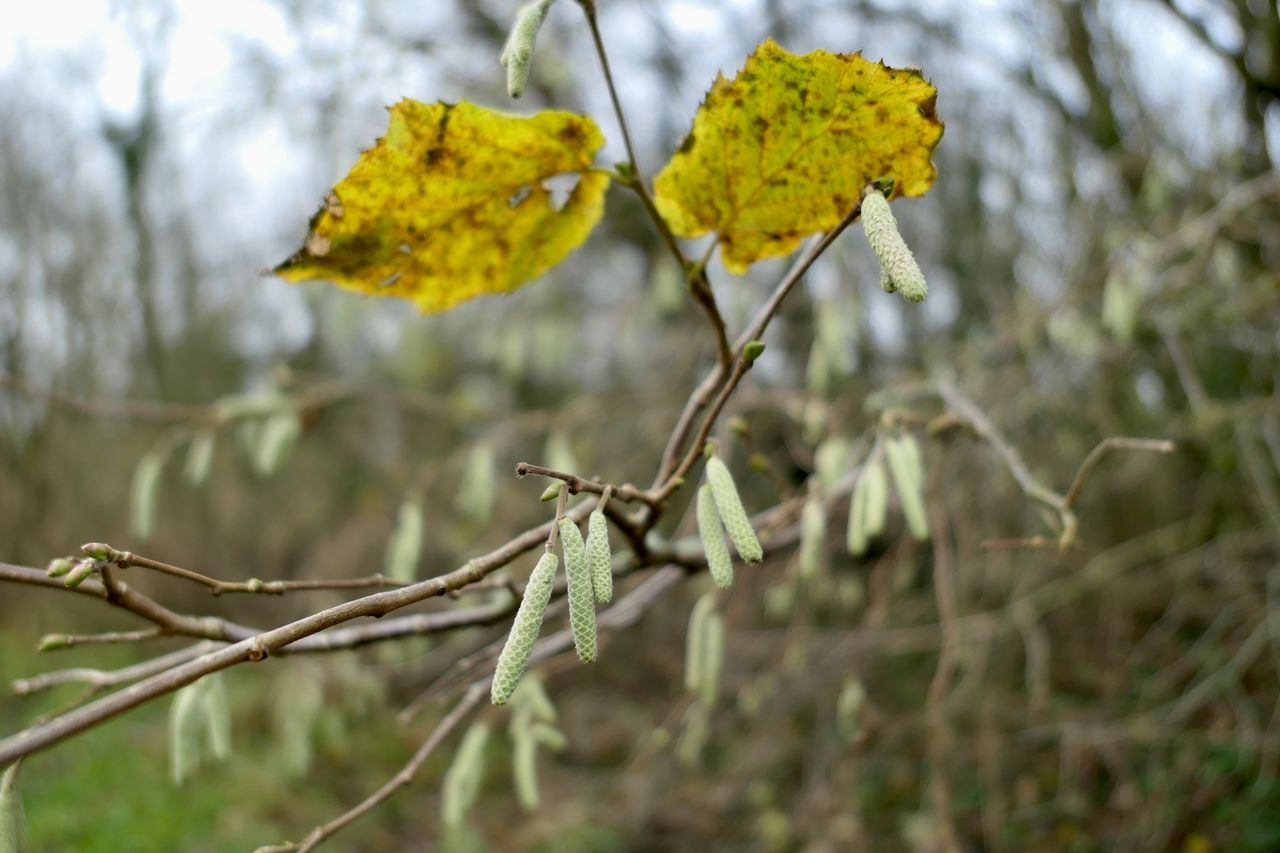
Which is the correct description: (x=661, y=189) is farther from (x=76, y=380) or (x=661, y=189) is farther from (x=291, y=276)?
(x=76, y=380)

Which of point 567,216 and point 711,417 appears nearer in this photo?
point 711,417

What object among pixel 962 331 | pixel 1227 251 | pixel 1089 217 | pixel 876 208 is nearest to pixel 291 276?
pixel 876 208

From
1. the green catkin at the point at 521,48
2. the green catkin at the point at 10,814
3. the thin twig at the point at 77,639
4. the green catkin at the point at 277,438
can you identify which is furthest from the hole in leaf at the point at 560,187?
the green catkin at the point at 277,438

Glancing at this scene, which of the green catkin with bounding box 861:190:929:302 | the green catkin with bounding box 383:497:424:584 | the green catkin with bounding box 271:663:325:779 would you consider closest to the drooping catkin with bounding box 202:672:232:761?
the green catkin with bounding box 383:497:424:584

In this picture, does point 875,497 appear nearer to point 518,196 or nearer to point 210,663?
point 518,196

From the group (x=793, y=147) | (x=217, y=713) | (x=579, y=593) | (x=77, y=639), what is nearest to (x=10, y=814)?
(x=77, y=639)

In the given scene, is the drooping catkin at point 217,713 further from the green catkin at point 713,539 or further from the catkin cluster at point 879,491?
the catkin cluster at point 879,491
